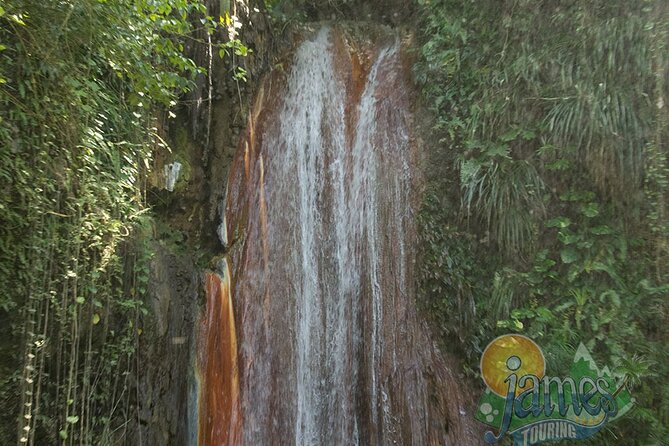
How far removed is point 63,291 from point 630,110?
509 cm

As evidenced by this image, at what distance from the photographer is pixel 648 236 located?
416 centimetres

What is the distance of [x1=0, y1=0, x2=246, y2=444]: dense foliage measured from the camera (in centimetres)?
300

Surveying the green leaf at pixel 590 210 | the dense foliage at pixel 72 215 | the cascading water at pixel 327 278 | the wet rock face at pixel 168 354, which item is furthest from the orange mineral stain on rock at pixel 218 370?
the green leaf at pixel 590 210

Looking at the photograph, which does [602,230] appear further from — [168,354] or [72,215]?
[72,215]

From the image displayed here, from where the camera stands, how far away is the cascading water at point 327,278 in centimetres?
472

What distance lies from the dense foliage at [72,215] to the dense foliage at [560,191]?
118 inches

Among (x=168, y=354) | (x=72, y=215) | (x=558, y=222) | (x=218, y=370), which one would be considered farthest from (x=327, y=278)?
(x=72, y=215)

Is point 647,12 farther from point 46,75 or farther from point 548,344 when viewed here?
point 46,75

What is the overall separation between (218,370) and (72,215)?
226cm

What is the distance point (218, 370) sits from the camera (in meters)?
4.75

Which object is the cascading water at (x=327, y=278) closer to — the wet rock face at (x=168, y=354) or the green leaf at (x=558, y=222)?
the wet rock face at (x=168, y=354)

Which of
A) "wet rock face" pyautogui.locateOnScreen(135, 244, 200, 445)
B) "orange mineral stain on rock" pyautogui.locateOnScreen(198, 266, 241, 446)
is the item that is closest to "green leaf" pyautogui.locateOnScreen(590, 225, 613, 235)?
"orange mineral stain on rock" pyautogui.locateOnScreen(198, 266, 241, 446)

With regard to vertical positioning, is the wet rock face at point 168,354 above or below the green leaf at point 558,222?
below

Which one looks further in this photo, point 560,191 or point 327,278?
point 327,278
